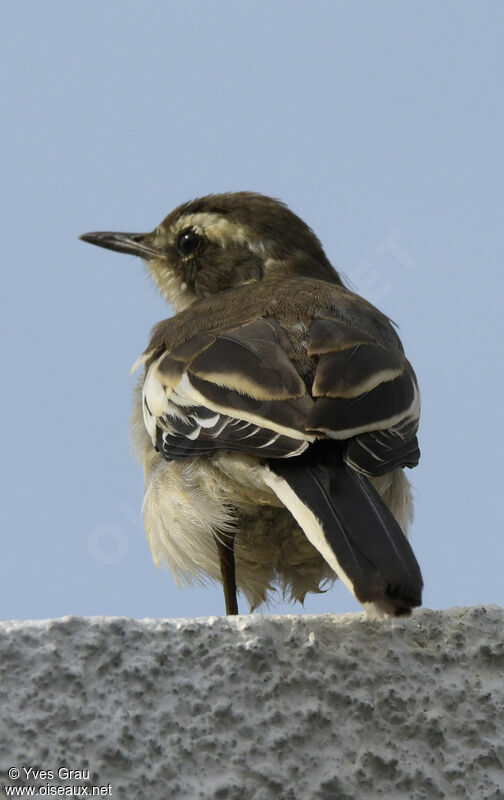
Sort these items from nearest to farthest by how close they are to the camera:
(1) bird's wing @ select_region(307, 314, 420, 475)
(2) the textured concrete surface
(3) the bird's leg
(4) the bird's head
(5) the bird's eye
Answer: (2) the textured concrete surface < (1) bird's wing @ select_region(307, 314, 420, 475) < (3) the bird's leg < (4) the bird's head < (5) the bird's eye

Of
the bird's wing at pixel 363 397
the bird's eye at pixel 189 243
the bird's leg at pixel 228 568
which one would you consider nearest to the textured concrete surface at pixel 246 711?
the bird's wing at pixel 363 397

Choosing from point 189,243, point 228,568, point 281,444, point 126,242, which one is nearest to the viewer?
point 281,444

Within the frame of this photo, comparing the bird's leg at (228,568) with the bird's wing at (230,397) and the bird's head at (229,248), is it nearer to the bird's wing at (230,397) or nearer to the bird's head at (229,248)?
the bird's wing at (230,397)

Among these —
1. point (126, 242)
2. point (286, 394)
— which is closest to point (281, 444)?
point (286, 394)

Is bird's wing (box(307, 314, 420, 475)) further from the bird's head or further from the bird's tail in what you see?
the bird's head

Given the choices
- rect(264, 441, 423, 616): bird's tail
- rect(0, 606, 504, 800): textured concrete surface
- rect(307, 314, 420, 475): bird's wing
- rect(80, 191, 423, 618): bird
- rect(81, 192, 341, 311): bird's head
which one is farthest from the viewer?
rect(81, 192, 341, 311): bird's head

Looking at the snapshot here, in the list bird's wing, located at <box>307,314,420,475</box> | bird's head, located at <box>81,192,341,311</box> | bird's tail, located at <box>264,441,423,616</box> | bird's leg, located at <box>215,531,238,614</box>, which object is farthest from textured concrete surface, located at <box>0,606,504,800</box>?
bird's head, located at <box>81,192,341,311</box>

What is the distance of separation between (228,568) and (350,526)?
1630mm

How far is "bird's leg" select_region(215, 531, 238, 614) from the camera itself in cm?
464

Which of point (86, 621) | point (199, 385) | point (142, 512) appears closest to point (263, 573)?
point (142, 512)

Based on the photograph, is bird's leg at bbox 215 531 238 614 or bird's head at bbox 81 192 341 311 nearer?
bird's leg at bbox 215 531 238 614

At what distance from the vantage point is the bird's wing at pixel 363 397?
11.9ft

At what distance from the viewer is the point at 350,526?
3207mm

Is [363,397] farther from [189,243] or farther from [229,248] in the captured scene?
[189,243]
